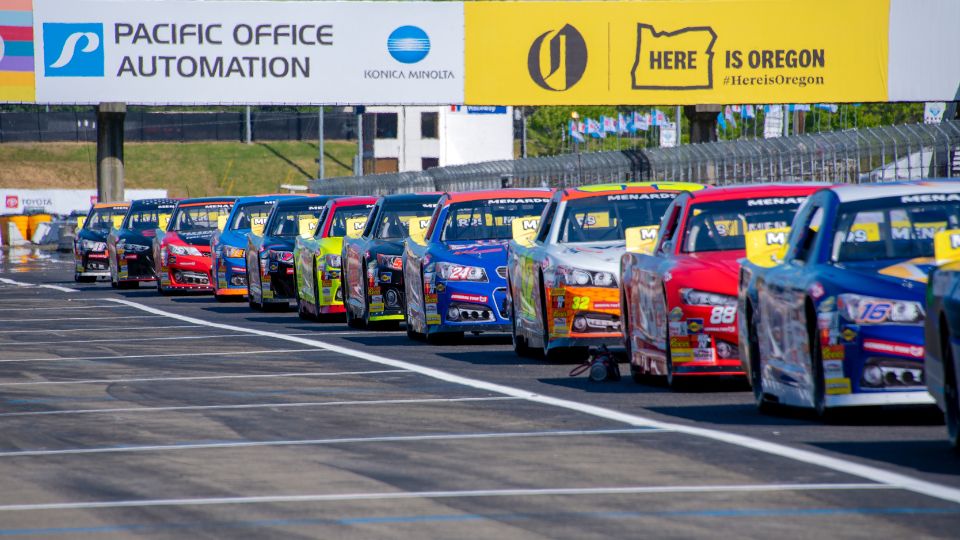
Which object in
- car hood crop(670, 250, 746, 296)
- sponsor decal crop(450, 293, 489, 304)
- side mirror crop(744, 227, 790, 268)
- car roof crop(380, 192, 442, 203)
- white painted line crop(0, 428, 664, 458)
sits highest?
car roof crop(380, 192, 442, 203)

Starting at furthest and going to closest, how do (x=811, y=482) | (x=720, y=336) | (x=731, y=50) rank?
(x=731, y=50) → (x=720, y=336) → (x=811, y=482)

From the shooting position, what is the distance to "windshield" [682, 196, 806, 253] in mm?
14258

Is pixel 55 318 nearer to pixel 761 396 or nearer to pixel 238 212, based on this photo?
pixel 238 212

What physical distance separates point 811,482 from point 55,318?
20.1 m

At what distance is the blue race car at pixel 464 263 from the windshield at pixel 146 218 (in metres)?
18.7

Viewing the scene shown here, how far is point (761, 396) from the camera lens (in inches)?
478

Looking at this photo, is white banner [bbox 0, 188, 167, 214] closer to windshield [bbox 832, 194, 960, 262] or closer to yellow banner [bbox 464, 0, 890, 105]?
yellow banner [bbox 464, 0, 890, 105]

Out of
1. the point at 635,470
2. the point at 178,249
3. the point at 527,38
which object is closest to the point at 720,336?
the point at 635,470

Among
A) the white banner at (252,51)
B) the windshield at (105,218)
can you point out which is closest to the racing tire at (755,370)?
the windshield at (105,218)

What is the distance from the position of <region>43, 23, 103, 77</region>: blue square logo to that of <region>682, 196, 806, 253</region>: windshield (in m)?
36.2

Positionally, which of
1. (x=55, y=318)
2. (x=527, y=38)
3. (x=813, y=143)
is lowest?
(x=55, y=318)

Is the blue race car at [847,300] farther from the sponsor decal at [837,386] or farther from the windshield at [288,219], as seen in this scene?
the windshield at [288,219]

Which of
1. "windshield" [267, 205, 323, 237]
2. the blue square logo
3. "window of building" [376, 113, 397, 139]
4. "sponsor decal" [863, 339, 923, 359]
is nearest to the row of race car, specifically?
"sponsor decal" [863, 339, 923, 359]

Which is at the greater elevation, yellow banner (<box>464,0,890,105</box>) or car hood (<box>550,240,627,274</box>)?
yellow banner (<box>464,0,890,105</box>)
